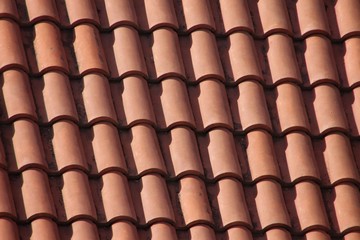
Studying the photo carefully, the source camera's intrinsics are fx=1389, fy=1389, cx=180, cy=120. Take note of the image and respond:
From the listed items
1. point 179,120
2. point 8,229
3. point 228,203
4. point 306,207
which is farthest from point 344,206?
point 8,229

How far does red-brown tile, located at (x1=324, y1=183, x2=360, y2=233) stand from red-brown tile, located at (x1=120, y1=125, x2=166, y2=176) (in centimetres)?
92

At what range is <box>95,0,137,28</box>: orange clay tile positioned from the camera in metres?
7.67

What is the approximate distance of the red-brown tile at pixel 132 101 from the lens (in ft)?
24.0

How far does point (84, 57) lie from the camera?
7.50 metres

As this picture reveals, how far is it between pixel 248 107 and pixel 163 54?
0.55 metres

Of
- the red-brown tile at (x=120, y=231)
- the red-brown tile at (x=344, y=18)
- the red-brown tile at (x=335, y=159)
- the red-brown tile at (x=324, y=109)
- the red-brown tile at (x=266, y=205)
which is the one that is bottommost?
the red-brown tile at (x=120, y=231)

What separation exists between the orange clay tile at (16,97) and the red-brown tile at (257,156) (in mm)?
1131

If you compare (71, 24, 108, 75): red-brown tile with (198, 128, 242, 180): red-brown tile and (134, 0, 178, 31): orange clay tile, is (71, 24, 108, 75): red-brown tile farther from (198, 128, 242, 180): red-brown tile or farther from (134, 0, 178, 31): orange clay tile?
(198, 128, 242, 180): red-brown tile

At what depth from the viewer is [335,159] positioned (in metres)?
7.44

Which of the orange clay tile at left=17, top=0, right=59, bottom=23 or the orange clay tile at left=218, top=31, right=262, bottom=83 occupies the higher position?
the orange clay tile at left=17, top=0, right=59, bottom=23

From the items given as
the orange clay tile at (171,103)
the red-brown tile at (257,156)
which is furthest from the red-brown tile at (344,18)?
the orange clay tile at (171,103)

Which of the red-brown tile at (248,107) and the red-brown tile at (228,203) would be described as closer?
the red-brown tile at (228,203)

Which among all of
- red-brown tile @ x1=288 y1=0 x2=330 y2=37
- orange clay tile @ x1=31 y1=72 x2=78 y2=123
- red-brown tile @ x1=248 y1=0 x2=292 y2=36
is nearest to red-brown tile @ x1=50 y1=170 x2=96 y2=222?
orange clay tile @ x1=31 y1=72 x2=78 y2=123

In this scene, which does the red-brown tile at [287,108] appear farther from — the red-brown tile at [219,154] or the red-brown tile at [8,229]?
the red-brown tile at [8,229]
